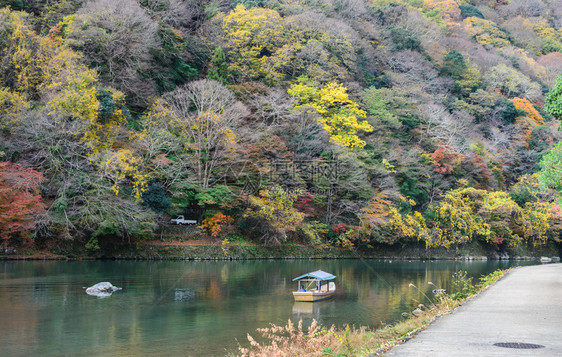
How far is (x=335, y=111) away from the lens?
170ft

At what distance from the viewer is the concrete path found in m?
8.99

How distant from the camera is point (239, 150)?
40125mm

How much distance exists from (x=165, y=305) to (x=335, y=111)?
35014 mm

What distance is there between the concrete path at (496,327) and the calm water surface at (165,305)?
4353mm

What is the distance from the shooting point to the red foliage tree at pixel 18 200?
30.3 metres

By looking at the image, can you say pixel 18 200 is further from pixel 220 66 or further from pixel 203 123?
pixel 220 66

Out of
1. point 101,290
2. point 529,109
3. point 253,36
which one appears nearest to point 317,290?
point 101,290

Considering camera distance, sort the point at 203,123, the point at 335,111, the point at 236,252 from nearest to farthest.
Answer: the point at 236,252 < the point at 203,123 < the point at 335,111

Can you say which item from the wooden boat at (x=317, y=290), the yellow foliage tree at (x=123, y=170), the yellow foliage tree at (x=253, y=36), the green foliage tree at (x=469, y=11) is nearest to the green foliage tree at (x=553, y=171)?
the wooden boat at (x=317, y=290)

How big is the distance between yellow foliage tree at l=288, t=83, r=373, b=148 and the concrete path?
31741 millimetres

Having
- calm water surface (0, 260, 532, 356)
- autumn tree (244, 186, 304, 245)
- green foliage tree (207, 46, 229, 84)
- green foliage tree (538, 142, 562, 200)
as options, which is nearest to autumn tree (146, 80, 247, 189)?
autumn tree (244, 186, 304, 245)

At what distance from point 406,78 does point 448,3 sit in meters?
45.5

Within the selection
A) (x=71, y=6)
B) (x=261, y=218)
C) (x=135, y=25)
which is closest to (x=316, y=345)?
(x=261, y=218)

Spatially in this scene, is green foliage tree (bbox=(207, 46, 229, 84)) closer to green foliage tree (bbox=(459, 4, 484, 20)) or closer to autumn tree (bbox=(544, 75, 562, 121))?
autumn tree (bbox=(544, 75, 562, 121))
